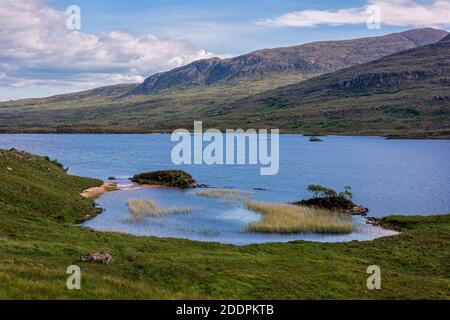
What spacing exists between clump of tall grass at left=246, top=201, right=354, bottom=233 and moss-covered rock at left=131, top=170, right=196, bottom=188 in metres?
27.5

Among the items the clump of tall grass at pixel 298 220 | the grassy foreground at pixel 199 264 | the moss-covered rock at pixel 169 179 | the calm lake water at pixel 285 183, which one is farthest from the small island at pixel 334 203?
the moss-covered rock at pixel 169 179

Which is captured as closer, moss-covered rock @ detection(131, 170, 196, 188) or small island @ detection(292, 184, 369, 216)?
small island @ detection(292, 184, 369, 216)

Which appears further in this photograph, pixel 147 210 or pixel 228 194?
pixel 228 194

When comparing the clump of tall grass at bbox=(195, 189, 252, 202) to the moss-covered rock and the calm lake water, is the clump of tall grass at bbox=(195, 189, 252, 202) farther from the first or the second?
the moss-covered rock

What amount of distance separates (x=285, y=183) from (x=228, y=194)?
20.4m

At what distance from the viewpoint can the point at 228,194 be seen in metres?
89.4

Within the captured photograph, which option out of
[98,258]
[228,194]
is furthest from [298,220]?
[98,258]

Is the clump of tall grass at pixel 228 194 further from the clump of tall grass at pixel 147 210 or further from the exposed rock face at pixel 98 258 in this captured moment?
the exposed rock face at pixel 98 258

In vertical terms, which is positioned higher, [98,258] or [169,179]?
[98,258]

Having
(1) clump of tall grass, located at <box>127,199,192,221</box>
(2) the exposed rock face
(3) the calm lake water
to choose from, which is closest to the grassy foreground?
(2) the exposed rock face

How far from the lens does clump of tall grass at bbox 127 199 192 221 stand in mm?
68688

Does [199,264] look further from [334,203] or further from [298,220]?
[334,203]

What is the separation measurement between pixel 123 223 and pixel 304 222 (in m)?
24.4
